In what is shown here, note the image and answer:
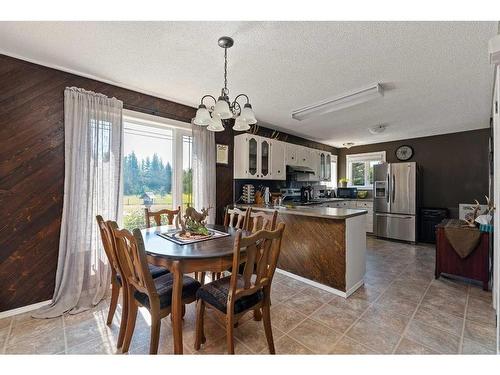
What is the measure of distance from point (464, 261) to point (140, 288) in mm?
3525

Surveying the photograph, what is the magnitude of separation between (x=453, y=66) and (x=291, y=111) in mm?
1896

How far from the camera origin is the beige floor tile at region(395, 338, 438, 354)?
164 centimetres

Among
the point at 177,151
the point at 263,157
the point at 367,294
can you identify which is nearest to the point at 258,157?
the point at 263,157

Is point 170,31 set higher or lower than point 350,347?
higher

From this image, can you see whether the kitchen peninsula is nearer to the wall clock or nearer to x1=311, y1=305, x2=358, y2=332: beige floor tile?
x1=311, y1=305, x2=358, y2=332: beige floor tile

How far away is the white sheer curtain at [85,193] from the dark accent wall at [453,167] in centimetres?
599

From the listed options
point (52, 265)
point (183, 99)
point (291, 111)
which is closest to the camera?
point (52, 265)

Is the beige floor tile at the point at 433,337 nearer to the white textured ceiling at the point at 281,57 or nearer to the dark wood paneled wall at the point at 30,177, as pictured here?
the white textured ceiling at the point at 281,57

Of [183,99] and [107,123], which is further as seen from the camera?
[183,99]

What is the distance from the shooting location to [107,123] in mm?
2488
